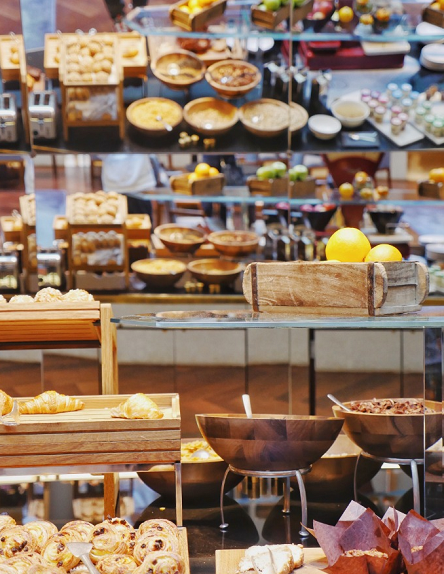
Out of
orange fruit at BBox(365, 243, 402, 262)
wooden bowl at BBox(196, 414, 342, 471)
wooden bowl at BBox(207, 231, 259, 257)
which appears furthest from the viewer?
wooden bowl at BBox(207, 231, 259, 257)

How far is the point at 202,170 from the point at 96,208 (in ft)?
2.16

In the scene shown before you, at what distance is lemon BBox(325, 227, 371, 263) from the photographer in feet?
5.92

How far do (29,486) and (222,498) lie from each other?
717 millimetres

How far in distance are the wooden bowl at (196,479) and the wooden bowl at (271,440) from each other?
30 centimetres

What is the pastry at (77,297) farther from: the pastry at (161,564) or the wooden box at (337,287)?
the pastry at (161,564)

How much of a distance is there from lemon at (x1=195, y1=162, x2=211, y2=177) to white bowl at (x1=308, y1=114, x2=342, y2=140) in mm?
657

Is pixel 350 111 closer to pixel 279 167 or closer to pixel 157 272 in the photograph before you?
pixel 279 167

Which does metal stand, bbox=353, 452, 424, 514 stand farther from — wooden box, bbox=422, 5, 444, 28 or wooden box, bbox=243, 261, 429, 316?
wooden box, bbox=422, 5, 444, 28

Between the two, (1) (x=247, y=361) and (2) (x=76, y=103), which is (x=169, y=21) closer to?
(2) (x=76, y=103)

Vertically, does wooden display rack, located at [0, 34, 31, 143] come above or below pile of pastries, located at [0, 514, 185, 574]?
above

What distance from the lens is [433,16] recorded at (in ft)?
14.9

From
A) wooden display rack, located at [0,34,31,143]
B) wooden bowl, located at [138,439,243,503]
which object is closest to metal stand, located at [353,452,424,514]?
wooden bowl, located at [138,439,243,503]

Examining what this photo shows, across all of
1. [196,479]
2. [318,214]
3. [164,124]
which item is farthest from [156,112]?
[196,479]

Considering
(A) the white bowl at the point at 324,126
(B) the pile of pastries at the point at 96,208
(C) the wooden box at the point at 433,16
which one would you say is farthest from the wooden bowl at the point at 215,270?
(C) the wooden box at the point at 433,16
